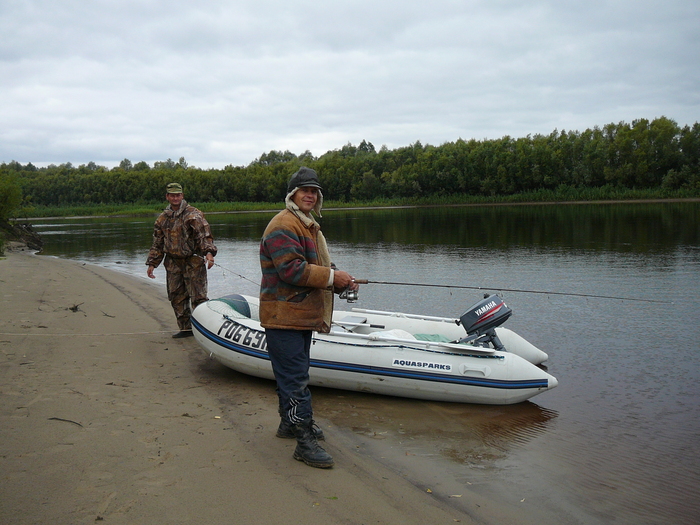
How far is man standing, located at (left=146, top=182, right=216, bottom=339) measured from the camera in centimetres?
761

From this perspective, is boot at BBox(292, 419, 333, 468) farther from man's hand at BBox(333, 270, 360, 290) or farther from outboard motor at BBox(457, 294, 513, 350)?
outboard motor at BBox(457, 294, 513, 350)

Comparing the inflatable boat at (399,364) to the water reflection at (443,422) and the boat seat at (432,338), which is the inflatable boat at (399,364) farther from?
the boat seat at (432,338)

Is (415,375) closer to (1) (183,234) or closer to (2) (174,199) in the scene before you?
(1) (183,234)

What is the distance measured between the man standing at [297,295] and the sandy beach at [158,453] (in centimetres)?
37

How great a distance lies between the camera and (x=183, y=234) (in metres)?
7.59

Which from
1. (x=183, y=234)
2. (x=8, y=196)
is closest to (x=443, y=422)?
(x=183, y=234)

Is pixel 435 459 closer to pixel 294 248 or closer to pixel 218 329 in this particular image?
pixel 294 248

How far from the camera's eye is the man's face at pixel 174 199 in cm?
763

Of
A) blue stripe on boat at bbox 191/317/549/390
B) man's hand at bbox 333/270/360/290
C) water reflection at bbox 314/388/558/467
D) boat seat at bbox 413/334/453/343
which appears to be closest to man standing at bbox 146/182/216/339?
blue stripe on boat at bbox 191/317/549/390

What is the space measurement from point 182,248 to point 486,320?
396 cm

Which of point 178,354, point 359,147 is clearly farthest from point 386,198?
point 178,354

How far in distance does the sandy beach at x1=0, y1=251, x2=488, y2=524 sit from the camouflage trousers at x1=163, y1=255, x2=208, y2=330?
34.3 inches

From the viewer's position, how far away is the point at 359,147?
135750 mm

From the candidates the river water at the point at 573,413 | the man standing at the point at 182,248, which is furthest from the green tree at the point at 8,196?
the man standing at the point at 182,248
